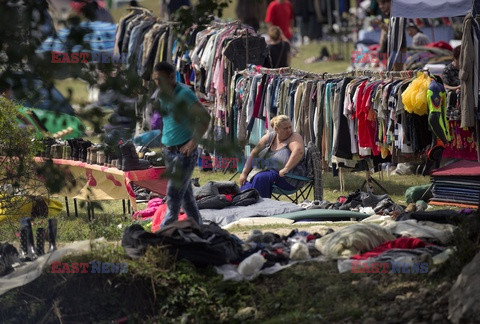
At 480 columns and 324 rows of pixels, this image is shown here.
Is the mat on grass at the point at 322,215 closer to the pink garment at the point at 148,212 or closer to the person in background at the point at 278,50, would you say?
the pink garment at the point at 148,212

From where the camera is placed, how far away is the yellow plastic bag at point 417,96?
1320 cm

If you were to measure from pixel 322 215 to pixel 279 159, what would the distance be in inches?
57.7

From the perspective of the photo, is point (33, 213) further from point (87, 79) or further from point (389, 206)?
point (87, 79)

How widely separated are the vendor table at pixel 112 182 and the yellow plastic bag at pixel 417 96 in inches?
123

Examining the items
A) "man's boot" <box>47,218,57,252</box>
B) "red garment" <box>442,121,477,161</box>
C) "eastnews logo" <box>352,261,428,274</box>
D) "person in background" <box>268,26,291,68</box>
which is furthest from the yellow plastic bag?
"person in background" <box>268,26,291,68</box>

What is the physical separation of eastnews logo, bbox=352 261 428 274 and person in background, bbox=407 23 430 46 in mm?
12565

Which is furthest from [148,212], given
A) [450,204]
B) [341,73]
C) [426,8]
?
[426,8]

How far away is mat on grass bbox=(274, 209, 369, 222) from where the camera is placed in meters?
11.6

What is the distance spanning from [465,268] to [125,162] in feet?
18.7

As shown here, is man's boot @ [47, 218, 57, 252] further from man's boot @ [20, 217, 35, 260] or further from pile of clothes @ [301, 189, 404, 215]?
pile of clothes @ [301, 189, 404, 215]

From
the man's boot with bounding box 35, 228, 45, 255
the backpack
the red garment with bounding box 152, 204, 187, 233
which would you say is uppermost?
the man's boot with bounding box 35, 228, 45, 255

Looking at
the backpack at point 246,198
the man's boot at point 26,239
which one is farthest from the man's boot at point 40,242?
the backpack at point 246,198

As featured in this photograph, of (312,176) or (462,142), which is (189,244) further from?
(462,142)

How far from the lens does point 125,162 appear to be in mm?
12711
